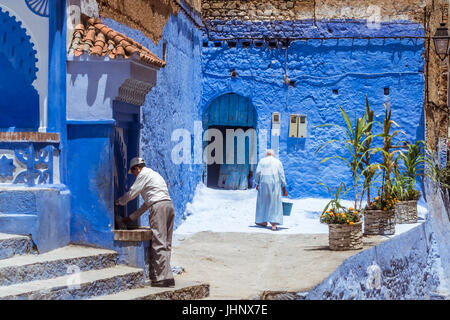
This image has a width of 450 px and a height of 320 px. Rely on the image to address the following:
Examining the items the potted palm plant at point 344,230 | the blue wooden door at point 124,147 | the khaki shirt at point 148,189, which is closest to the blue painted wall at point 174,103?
the blue wooden door at point 124,147

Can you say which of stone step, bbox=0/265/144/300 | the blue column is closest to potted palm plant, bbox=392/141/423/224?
stone step, bbox=0/265/144/300

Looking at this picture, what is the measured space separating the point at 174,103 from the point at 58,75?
5.07 meters

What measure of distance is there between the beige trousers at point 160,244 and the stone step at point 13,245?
1161mm

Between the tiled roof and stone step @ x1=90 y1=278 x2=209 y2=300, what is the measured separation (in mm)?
2196

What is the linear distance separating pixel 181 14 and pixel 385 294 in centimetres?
603

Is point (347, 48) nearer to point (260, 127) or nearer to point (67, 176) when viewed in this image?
point (260, 127)

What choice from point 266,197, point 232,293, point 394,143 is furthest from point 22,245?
point 394,143

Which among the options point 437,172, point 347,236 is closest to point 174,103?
point 347,236

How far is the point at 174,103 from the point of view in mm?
12055

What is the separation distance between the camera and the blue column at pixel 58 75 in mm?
A: 7016

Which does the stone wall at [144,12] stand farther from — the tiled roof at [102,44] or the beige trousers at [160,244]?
the beige trousers at [160,244]

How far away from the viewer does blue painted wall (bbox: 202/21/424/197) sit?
14664 mm

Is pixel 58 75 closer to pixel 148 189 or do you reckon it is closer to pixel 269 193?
pixel 148 189

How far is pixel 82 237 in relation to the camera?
23.0 ft
